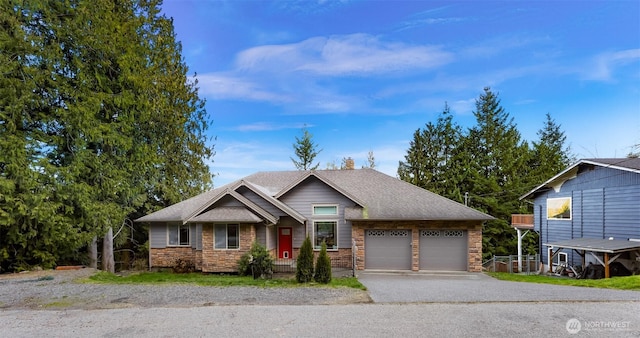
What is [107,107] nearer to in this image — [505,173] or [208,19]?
[208,19]

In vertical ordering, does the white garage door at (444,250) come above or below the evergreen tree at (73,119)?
below

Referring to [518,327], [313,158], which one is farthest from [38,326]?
[313,158]

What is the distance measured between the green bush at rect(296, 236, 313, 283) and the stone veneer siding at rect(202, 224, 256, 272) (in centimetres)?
407

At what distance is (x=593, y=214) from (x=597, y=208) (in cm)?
45

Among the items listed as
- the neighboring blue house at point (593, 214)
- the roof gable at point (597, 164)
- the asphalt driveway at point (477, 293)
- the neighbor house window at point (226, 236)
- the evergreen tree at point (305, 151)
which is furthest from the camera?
the evergreen tree at point (305, 151)

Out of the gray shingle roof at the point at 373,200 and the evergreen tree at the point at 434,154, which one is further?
the evergreen tree at the point at 434,154

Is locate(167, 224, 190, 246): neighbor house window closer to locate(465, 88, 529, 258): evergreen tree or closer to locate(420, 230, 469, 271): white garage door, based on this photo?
locate(420, 230, 469, 271): white garage door

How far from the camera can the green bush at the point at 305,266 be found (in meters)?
10.8

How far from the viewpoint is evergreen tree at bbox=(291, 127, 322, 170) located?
34938 mm

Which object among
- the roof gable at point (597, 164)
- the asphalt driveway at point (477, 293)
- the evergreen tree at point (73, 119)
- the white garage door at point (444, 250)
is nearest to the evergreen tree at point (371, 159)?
the roof gable at point (597, 164)

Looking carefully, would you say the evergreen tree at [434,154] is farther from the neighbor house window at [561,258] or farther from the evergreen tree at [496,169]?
the neighbor house window at [561,258]

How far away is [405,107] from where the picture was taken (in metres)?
25.7

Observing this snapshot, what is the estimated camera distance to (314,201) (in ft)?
53.5

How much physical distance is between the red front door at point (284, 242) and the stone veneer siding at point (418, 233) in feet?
10.6
